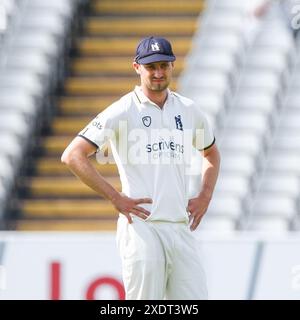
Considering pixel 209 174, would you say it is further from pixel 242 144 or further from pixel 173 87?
pixel 173 87

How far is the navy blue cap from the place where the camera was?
6.05 meters

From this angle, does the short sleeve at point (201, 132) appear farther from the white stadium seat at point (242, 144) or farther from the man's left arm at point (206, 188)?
the white stadium seat at point (242, 144)

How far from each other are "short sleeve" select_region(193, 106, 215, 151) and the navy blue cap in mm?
312

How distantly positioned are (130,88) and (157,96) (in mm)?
6277

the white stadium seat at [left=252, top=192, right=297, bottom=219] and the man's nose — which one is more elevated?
the man's nose

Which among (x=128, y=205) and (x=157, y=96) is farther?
(x=157, y=96)

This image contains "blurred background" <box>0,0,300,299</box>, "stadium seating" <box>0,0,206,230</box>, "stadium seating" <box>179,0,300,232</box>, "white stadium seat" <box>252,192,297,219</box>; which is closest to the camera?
"white stadium seat" <box>252,192,297,219</box>

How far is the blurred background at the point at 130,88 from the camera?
11461 millimetres

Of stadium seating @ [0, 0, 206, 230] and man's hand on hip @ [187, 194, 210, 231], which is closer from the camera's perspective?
man's hand on hip @ [187, 194, 210, 231]

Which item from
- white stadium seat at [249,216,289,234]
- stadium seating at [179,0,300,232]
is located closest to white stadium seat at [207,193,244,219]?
stadium seating at [179,0,300,232]

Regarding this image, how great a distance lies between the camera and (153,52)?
19.9 feet

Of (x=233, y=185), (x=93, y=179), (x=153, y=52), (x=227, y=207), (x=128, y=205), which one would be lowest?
(x=227, y=207)

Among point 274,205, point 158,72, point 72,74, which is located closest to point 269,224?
point 274,205

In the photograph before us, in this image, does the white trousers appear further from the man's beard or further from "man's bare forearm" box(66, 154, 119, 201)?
the man's beard
